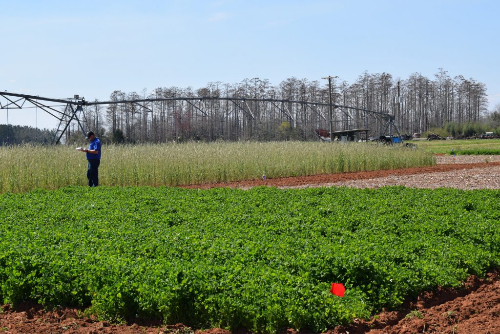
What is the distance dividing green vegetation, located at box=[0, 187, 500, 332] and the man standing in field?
4661 millimetres

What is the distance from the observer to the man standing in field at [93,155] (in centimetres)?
1437

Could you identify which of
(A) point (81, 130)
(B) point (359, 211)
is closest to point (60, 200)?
(B) point (359, 211)

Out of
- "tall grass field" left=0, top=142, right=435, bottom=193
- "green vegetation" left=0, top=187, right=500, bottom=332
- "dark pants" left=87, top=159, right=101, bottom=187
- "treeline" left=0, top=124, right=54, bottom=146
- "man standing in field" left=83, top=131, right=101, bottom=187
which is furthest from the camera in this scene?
"treeline" left=0, top=124, right=54, bottom=146

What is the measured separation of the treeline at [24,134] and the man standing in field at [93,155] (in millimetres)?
7583

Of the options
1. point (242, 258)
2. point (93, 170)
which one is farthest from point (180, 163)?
point (242, 258)

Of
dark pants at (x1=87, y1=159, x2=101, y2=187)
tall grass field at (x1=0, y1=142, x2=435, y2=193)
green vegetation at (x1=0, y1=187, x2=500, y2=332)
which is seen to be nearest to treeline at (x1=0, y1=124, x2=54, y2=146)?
tall grass field at (x1=0, y1=142, x2=435, y2=193)

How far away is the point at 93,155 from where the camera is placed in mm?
14508

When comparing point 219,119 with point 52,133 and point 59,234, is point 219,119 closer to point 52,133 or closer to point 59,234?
point 52,133

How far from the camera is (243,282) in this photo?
5.31 meters

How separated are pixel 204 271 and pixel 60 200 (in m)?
6.66

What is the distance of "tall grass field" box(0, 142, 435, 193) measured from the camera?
1556cm

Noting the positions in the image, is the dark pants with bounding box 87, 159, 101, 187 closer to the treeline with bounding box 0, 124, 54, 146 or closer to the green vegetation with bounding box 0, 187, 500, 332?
the green vegetation with bounding box 0, 187, 500, 332

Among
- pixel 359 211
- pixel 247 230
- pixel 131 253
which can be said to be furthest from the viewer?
pixel 359 211

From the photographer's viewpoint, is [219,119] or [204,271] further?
[219,119]
